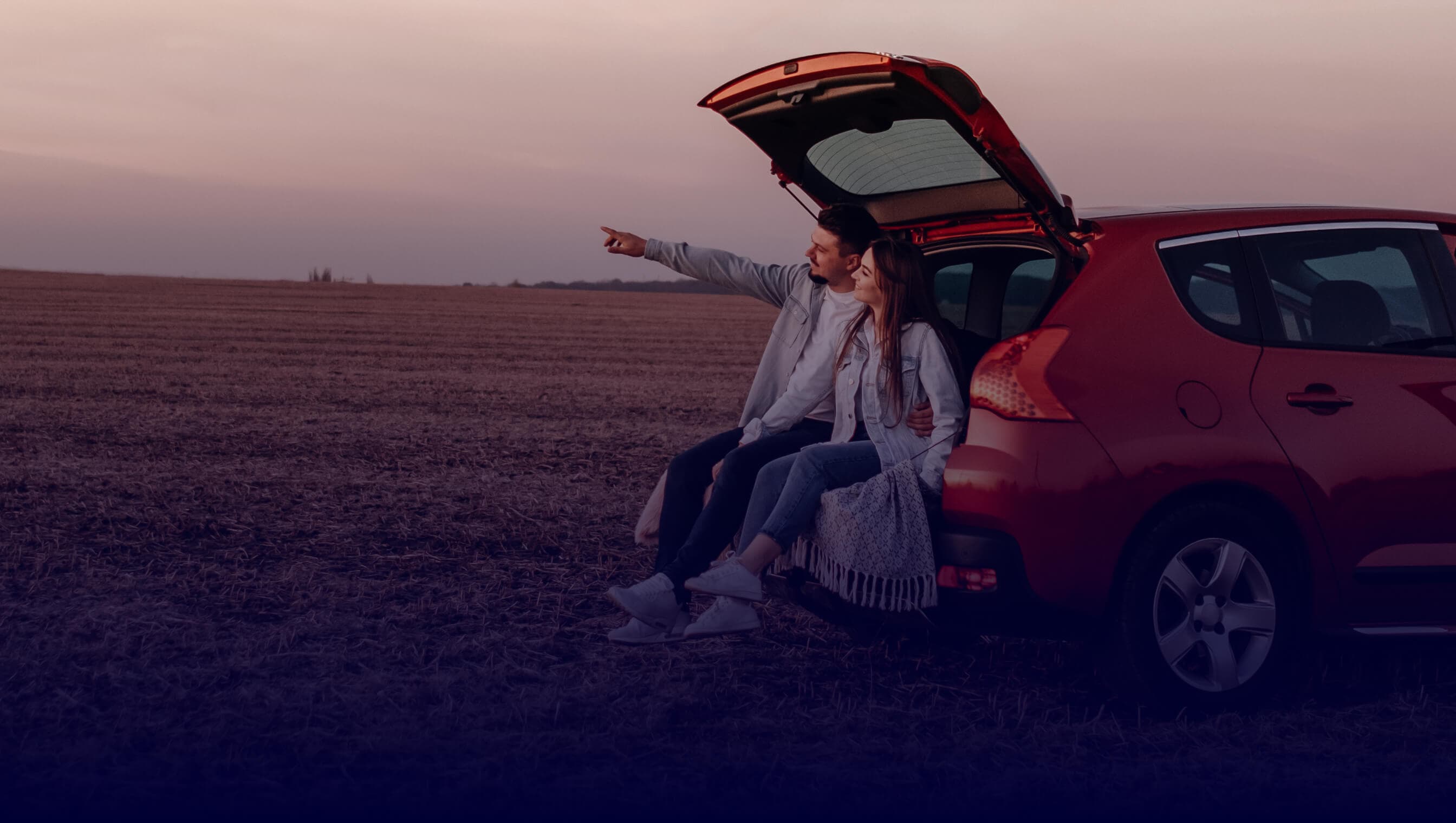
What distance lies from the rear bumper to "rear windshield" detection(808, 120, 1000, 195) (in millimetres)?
1210

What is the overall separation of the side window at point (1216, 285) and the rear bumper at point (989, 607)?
1.00 m

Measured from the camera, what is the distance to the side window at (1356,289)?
15.0 ft

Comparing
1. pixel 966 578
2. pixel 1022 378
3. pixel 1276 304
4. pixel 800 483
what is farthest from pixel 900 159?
pixel 966 578

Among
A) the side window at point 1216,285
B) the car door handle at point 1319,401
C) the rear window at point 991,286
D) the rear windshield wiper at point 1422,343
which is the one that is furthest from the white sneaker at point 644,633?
the rear windshield wiper at point 1422,343

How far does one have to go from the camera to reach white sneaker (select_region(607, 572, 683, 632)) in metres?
4.83

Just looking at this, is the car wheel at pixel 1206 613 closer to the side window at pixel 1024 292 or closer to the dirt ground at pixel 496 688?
the dirt ground at pixel 496 688

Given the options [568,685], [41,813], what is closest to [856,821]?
[568,685]

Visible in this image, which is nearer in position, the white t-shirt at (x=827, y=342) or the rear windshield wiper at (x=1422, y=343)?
the rear windshield wiper at (x=1422, y=343)

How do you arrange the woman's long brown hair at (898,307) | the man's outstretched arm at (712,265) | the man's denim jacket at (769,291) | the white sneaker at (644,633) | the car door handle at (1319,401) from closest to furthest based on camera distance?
the car door handle at (1319,401)
the woman's long brown hair at (898,307)
the white sneaker at (644,633)
the man's denim jacket at (769,291)
the man's outstretched arm at (712,265)

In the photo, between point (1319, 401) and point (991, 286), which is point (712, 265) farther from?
point (1319, 401)

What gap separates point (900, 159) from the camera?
4.93 meters

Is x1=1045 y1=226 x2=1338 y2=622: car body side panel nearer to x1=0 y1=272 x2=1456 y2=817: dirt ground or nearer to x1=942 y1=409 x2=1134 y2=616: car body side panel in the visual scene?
x1=942 y1=409 x2=1134 y2=616: car body side panel

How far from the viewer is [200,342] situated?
968 inches

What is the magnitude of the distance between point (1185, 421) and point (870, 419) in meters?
1.04
